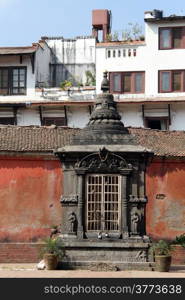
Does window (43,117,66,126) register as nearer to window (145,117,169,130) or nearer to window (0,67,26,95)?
window (0,67,26,95)

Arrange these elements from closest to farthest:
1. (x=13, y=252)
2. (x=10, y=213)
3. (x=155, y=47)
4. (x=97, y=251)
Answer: (x=97, y=251)
(x=13, y=252)
(x=10, y=213)
(x=155, y=47)

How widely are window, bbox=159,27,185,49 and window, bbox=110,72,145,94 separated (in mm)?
2167

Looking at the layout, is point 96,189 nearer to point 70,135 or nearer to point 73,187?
point 73,187

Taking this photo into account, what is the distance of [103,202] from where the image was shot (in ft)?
68.0

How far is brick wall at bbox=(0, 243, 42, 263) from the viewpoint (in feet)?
80.9

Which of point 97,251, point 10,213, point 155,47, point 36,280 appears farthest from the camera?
point 155,47

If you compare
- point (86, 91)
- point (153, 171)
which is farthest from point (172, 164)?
point (86, 91)

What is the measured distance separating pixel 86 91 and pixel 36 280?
1045 inches

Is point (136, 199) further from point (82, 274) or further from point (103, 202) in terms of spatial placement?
point (82, 274)

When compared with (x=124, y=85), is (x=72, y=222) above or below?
below

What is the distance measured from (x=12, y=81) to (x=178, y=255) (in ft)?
67.7

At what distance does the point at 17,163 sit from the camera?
94.3 ft

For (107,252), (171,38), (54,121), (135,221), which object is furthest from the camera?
(171,38)

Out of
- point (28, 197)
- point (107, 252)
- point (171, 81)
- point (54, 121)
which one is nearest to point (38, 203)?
point (28, 197)
